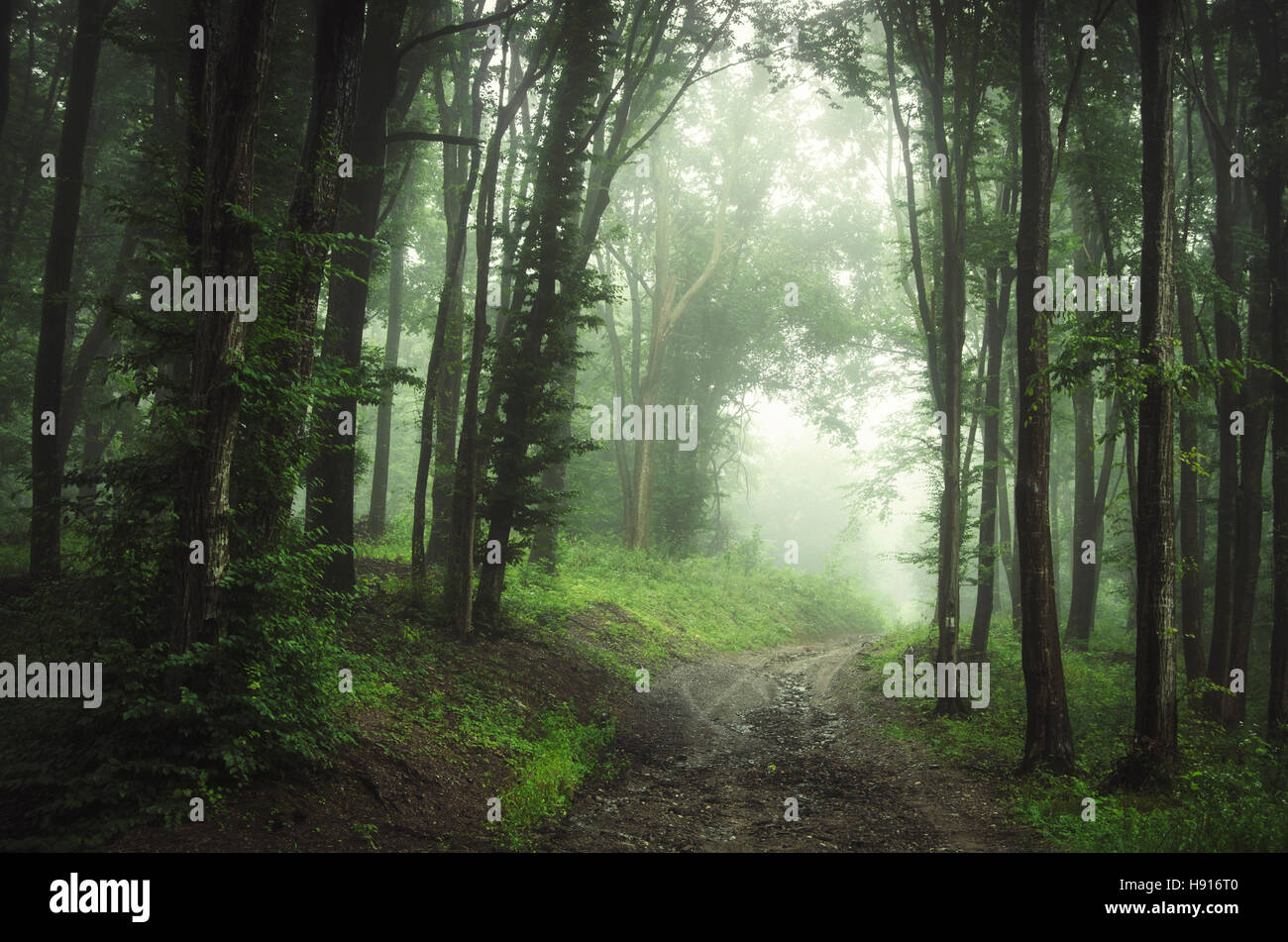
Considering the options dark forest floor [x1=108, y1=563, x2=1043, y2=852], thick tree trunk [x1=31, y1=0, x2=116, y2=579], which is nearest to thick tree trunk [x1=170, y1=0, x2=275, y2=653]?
dark forest floor [x1=108, y1=563, x2=1043, y2=852]

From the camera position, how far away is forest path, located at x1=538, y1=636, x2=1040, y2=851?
23.5ft

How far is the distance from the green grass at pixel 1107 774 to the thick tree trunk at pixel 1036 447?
0.61 m

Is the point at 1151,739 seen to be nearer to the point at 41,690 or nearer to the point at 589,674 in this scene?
the point at 589,674

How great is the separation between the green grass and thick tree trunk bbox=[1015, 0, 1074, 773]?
0.61 metres

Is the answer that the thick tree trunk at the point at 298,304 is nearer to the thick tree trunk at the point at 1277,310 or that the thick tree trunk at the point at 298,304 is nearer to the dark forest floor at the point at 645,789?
the dark forest floor at the point at 645,789

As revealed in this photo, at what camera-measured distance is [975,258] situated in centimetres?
1315

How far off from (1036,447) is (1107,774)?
146 inches

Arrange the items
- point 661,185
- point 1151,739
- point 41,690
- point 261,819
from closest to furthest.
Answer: point 261,819 → point 41,690 → point 1151,739 → point 661,185

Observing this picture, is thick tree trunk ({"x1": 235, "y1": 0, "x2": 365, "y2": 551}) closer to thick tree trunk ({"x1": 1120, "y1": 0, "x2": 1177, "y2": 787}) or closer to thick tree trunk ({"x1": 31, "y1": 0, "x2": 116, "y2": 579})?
thick tree trunk ({"x1": 31, "y1": 0, "x2": 116, "y2": 579})

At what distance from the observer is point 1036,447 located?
30.4 ft

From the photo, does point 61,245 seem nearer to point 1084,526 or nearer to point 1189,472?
point 1189,472

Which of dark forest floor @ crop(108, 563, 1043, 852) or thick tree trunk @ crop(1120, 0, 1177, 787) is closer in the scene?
dark forest floor @ crop(108, 563, 1043, 852)

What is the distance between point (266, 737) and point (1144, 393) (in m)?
8.86
